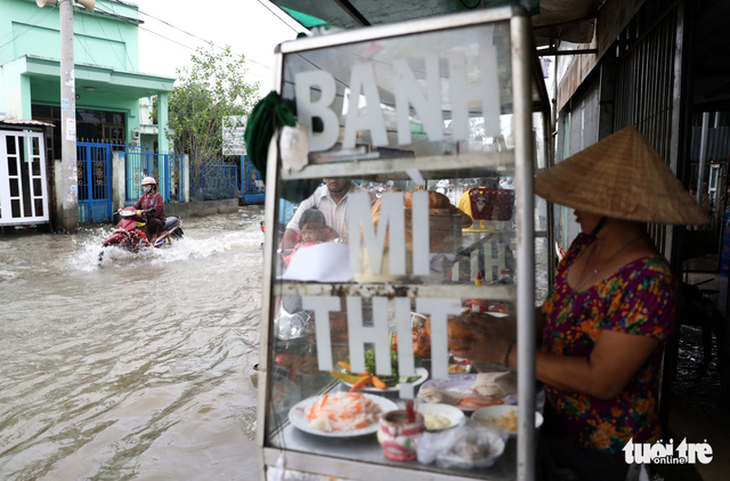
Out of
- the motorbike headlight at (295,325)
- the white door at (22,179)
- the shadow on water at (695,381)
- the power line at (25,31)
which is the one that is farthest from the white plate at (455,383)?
the power line at (25,31)

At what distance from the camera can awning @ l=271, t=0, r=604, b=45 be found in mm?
3188

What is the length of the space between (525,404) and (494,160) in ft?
1.89

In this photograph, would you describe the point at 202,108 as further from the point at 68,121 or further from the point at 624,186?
the point at 624,186

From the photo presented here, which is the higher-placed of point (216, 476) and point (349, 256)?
point (349, 256)

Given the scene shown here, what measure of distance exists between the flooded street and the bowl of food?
6.35 feet

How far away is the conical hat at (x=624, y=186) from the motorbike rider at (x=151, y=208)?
8819 millimetres

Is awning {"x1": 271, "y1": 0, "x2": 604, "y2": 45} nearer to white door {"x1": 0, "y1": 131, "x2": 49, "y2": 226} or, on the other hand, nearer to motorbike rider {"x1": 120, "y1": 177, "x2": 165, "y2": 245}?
motorbike rider {"x1": 120, "y1": 177, "x2": 165, "y2": 245}

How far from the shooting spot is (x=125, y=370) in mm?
4371

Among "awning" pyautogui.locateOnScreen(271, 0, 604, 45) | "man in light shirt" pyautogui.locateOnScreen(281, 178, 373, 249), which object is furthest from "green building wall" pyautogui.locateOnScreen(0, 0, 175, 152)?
"man in light shirt" pyautogui.locateOnScreen(281, 178, 373, 249)

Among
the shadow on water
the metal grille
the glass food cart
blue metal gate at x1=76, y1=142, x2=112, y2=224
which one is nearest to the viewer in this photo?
the glass food cart

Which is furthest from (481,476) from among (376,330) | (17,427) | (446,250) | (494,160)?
(17,427)

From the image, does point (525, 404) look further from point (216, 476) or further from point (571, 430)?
point (216, 476)

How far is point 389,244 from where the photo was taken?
1403 millimetres

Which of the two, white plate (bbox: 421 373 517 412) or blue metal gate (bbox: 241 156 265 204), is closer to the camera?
white plate (bbox: 421 373 517 412)
